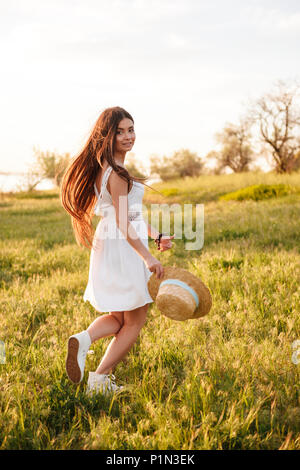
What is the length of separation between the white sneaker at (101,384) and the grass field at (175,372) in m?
0.06

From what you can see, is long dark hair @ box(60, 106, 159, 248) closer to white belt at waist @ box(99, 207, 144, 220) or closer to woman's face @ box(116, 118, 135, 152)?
woman's face @ box(116, 118, 135, 152)

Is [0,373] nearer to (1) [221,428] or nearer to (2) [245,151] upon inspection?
(1) [221,428]

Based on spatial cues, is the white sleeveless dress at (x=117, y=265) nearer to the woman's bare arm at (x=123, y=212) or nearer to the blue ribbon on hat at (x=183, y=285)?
the woman's bare arm at (x=123, y=212)

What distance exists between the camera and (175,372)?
3.04 meters

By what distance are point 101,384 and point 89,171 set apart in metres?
1.59

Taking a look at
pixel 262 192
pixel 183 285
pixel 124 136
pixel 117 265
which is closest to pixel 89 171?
pixel 124 136

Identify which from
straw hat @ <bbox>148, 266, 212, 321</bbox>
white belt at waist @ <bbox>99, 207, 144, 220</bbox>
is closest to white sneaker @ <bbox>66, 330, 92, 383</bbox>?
straw hat @ <bbox>148, 266, 212, 321</bbox>

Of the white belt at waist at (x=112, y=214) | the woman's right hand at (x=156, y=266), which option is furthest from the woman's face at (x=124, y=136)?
the woman's right hand at (x=156, y=266)

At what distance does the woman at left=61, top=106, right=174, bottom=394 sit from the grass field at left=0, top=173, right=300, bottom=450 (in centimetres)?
22

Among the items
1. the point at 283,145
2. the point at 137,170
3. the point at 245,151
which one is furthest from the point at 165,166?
the point at 283,145

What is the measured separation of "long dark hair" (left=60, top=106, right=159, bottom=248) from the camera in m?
2.90

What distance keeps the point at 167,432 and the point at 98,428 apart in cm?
42

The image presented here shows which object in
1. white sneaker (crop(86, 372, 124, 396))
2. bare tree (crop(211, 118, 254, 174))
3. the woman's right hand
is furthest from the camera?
bare tree (crop(211, 118, 254, 174))

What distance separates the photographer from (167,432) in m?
2.27
